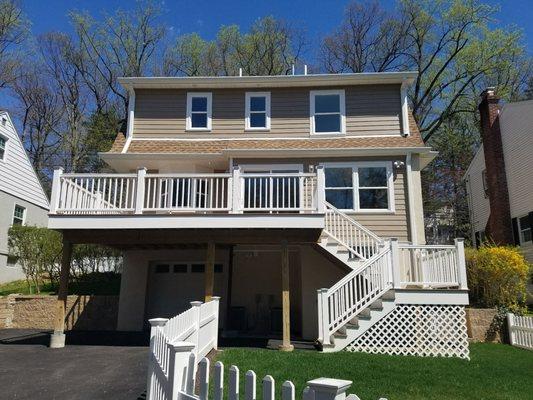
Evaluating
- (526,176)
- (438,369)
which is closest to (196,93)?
(438,369)

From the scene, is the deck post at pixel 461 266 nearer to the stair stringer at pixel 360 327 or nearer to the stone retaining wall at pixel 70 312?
the stair stringer at pixel 360 327

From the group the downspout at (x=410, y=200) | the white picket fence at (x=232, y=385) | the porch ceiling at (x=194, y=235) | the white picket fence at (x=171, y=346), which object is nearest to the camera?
the white picket fence at (x=232, y=385)

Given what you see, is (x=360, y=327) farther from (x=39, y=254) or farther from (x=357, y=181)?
(x=39, y=254)

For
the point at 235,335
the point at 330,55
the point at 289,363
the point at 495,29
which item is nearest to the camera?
the point at 289,363

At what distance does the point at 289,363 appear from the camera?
7539 mm

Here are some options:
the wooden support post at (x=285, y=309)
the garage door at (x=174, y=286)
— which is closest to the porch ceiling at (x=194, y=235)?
the wooden support post at (x=285, y=309)

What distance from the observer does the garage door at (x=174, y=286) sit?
1337 cm

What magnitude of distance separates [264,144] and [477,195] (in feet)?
46.6

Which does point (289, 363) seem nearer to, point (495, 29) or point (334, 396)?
point (334, 396)

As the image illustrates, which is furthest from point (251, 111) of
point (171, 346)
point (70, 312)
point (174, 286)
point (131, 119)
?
point (171, 346)

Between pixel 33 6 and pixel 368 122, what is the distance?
74.7 feet

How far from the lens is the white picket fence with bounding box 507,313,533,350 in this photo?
10477mm

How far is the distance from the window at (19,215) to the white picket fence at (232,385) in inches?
729

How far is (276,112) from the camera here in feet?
48.0
